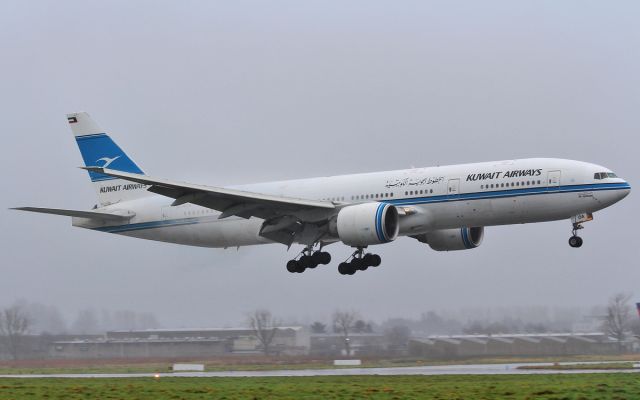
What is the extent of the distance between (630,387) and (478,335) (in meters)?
35.6

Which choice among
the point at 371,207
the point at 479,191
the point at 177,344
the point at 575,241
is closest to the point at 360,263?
the point at 371,207

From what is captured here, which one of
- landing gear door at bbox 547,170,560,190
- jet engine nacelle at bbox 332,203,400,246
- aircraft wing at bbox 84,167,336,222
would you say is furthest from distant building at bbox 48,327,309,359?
landing gear door at bbox 547,170,560,190

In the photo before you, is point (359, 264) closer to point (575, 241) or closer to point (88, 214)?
point (575, 241)

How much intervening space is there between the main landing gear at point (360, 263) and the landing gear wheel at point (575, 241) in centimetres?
970

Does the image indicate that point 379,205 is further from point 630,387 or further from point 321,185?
point 630,387

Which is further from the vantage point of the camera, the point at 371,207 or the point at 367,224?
the point at 371,207

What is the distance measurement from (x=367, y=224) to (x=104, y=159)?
1965 cm

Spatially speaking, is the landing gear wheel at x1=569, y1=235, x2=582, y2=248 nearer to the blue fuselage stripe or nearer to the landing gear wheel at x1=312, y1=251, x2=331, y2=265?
the blue fuselage stripe

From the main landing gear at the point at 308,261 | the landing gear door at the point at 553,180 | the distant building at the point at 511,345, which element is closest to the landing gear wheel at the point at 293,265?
the main landing gear at the point at 308,261

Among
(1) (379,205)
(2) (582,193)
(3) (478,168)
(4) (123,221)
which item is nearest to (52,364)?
(4) (123,221)

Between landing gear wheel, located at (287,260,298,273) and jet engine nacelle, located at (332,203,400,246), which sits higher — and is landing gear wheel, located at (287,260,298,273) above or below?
below

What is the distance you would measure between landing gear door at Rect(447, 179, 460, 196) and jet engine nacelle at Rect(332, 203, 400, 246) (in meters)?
2.58

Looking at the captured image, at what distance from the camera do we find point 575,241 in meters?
42.1

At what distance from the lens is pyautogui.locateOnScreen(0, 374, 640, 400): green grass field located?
27922 millimetres
